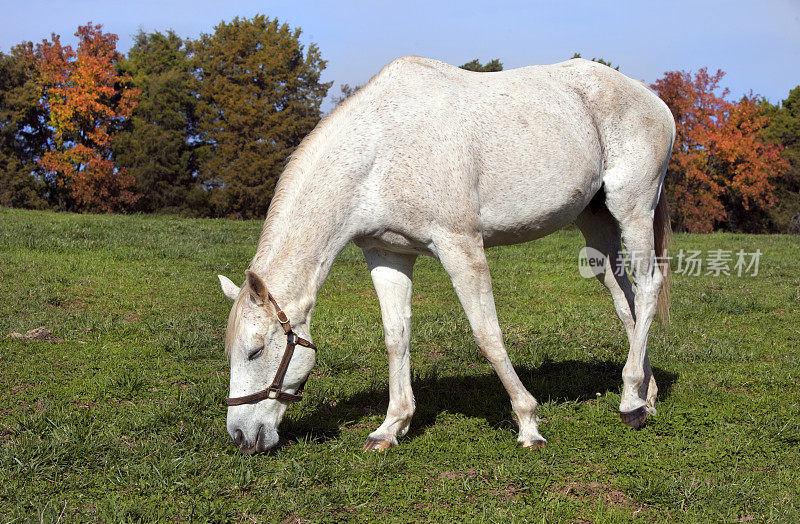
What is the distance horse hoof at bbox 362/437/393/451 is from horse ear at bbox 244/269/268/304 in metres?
1.20

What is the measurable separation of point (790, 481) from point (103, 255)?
31.2 feet

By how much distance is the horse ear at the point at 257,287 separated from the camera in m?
3.35

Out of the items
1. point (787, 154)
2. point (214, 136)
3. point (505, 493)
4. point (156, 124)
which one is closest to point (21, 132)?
point (156, 124)

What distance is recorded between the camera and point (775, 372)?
17.9ft

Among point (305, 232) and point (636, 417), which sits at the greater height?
point (305, 232)

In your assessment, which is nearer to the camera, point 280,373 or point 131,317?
point 280,373

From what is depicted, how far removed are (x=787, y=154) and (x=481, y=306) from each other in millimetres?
32274

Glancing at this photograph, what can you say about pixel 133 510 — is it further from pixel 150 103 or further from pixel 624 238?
pixel 150 103

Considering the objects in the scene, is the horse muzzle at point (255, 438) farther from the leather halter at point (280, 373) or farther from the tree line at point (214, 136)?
the tree line at point (214, 136)

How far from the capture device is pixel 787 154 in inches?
1192

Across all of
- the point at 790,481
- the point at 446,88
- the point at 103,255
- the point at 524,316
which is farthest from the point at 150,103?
the point at 790,481

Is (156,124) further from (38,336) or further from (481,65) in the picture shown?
(38,336)

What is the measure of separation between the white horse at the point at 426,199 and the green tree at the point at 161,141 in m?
25.9

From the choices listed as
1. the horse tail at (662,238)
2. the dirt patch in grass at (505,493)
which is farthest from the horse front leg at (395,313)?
the horse tail at (662,238)
